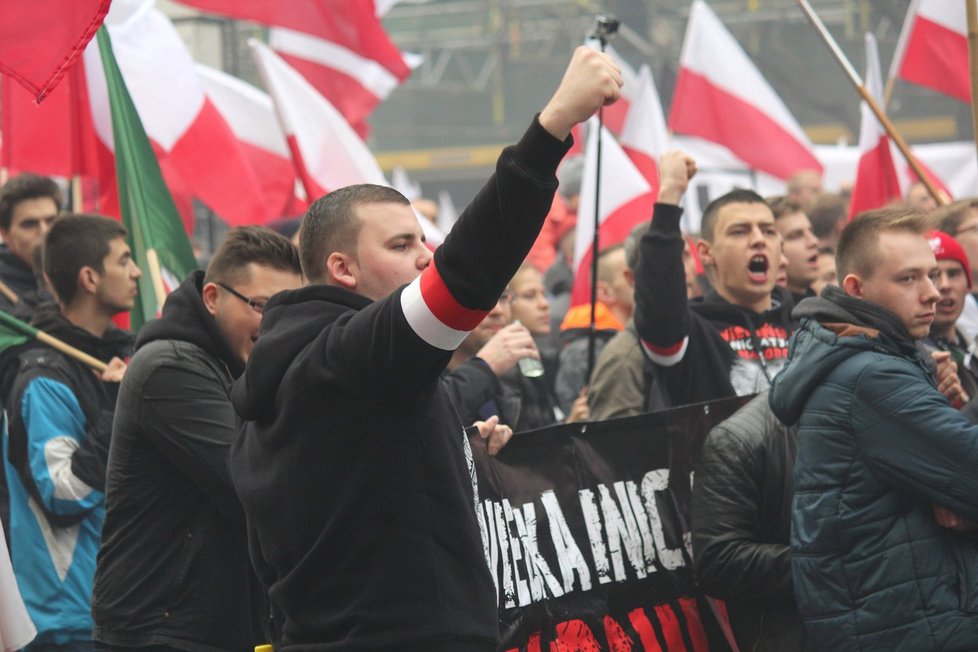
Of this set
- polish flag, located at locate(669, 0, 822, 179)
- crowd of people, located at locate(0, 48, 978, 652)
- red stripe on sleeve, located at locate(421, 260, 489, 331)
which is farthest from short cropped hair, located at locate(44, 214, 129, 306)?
polish flag, located at locate(669, 0, 822, 179)

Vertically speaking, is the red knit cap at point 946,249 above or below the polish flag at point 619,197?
below

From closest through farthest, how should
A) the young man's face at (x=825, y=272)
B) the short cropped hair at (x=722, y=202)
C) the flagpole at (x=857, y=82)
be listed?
the short cropped hair at (x=722, y=202), the flagpole at (x=857, y=82), the young man's face at (x=825, y=272)

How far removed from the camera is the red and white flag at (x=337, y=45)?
775 cm

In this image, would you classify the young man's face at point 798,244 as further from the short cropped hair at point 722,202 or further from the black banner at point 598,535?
the black banner at point 598,535

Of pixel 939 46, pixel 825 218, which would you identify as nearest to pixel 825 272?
pixel 825 218

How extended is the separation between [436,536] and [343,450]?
249 mm

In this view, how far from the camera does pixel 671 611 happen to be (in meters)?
4.64

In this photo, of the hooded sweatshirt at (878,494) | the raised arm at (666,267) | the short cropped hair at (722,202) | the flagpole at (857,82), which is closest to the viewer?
the hooded sweatshirt at (878,494)

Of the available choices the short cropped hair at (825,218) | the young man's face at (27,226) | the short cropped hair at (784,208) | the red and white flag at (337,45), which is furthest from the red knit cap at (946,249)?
the red and white flag at (337,45)

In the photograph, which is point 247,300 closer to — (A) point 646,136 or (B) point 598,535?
(B) point 598,535

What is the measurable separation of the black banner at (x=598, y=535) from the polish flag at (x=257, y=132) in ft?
15.2

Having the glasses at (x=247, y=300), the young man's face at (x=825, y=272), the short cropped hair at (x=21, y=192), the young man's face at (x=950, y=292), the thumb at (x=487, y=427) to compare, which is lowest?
the thumb at (x=487, y=427)

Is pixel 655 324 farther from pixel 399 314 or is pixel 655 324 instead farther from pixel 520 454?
pixel 399 314

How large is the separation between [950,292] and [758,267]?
2.37 ft
